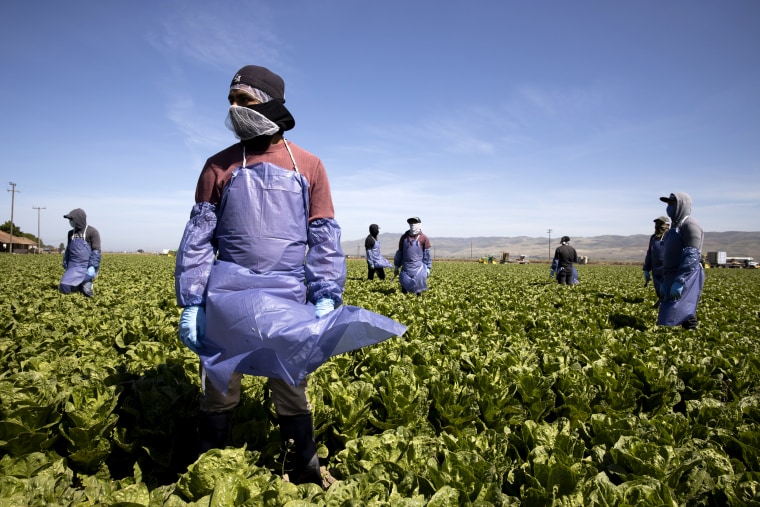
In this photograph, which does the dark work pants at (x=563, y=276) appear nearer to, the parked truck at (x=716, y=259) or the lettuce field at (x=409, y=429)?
the lettuce field at (x=409, y=429)

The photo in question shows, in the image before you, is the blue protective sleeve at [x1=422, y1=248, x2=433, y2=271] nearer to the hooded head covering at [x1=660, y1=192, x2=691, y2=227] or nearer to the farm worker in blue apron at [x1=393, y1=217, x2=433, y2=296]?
the farm worker in blue apron at [x1=393, y1=217, x2=433, y2=296]

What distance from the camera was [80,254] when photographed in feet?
30.6

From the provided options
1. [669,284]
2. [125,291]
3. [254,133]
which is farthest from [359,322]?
[125,291]

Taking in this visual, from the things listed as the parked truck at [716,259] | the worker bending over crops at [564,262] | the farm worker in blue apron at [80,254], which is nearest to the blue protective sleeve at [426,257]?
the worker bending over crops at [564,262]

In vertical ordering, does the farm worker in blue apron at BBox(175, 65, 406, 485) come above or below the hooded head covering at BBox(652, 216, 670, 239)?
below

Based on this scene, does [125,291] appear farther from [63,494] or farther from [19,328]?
[63,494]

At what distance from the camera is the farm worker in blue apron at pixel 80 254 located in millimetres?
9086

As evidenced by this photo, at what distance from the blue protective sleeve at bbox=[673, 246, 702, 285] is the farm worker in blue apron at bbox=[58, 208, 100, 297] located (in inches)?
441

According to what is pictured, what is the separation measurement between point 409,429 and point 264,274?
1575 mm

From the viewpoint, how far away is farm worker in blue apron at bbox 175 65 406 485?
2.01m

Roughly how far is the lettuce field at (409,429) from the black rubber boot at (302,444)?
21cm

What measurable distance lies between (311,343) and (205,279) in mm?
720

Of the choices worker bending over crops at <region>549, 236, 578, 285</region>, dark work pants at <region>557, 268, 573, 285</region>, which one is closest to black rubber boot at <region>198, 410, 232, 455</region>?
worker bending over crops at <region>549, 236, 578, 285</region>

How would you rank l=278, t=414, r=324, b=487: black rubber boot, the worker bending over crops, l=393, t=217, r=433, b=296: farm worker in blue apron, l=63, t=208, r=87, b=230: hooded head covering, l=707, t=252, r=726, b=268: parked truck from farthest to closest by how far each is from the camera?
l=707, t=252, r=726, b=268: parked truck < the worker bending over crops < l=393, t=217, r=433, b=296: farm worker in blue apron < l=63, t=208, r=87, b=230: hooded head covering < l=278, t=414, r=324, b=487: black rubber boot
